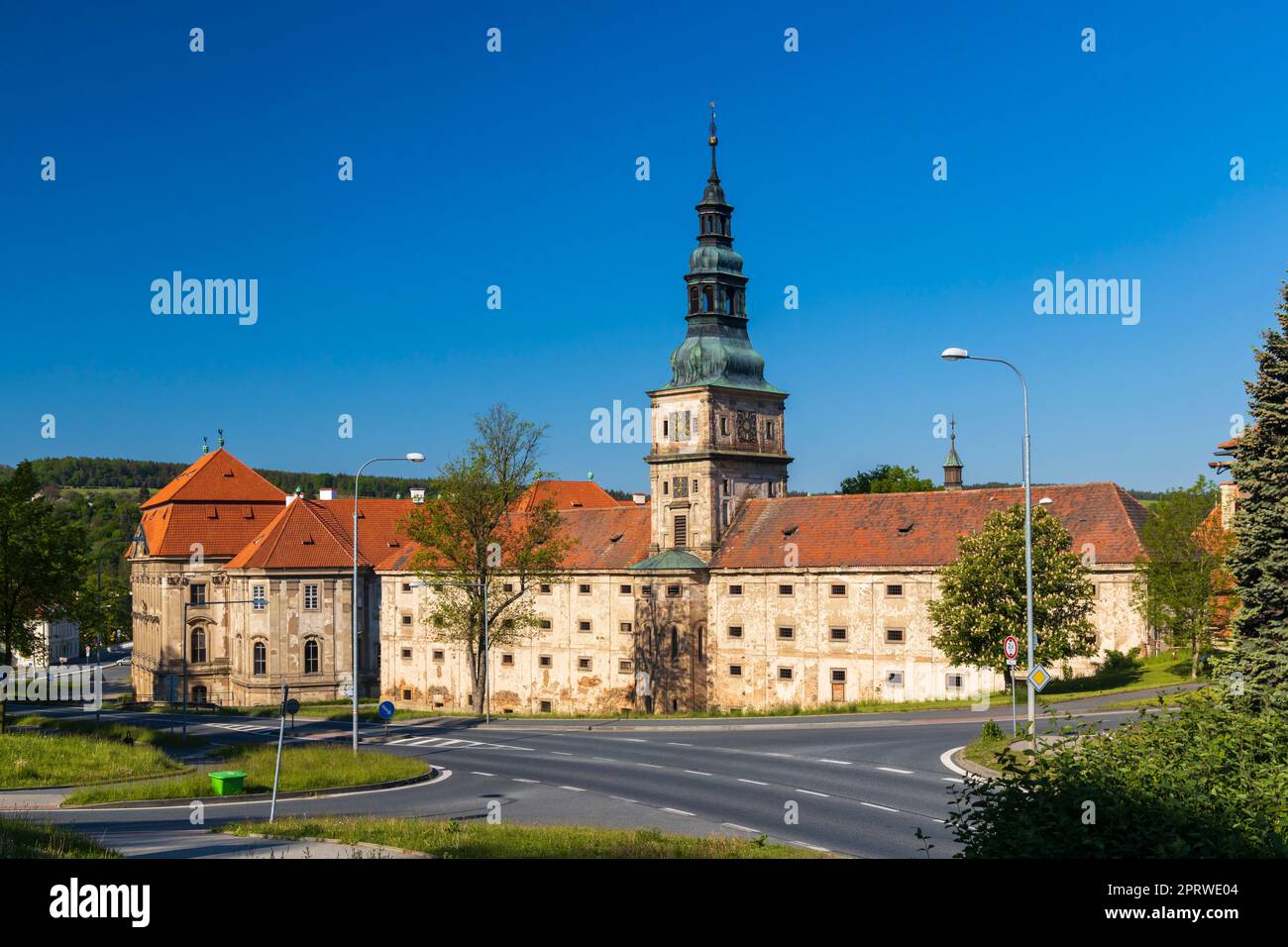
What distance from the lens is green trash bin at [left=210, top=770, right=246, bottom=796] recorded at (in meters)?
29.4

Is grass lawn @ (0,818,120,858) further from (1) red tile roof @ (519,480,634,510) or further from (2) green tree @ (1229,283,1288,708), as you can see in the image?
(1) red tile roof @ (519,480,634,510)

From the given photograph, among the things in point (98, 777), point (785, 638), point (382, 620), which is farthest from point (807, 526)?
point (98, 777)

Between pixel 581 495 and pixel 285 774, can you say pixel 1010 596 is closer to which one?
pixel 285 774

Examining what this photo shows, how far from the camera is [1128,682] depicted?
1860 inches

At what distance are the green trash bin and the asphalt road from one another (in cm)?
94

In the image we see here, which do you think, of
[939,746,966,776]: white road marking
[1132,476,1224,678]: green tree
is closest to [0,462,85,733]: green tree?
[939,746,966,776]: white road marking

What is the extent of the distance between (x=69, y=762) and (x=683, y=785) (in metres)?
18.4

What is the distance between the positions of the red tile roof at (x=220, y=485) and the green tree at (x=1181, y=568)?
A: 64100 millimetres

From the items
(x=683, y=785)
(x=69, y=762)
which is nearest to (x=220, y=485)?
(x=69, y=762)

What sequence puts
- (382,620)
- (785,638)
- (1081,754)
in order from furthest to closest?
(382,620) → (785,638) → (1081,754)
